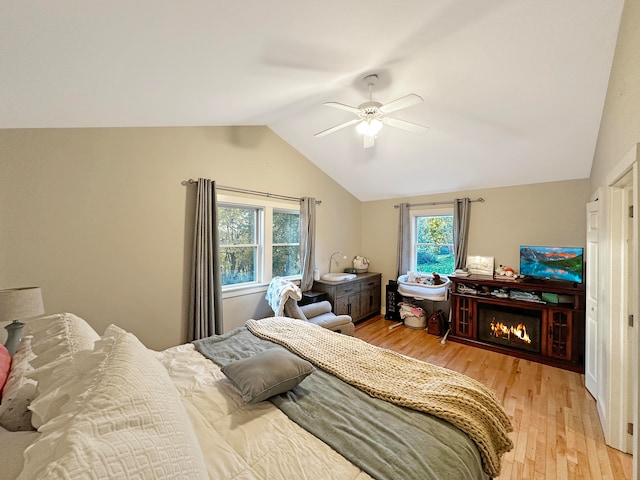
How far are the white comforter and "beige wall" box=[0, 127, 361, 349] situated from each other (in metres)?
1.53

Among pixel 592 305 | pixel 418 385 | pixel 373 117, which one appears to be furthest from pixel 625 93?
pixel 418 385

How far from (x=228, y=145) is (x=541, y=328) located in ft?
14.6

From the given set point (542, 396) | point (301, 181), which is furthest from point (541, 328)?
point (301, 181)

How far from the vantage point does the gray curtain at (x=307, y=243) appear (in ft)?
13.8

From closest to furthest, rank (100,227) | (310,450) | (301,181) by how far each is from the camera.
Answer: (310,450)
(100,227)
(301,181)

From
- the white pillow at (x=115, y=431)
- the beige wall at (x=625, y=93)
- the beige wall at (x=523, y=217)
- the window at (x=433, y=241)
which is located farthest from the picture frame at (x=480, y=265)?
the white pillow at (x=115, y=431)

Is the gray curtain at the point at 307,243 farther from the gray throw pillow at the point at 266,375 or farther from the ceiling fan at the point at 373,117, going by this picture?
the gray throw pillow at the point at 266,375

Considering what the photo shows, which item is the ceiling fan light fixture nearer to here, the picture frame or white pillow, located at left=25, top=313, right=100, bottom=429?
white pillow, located at left=25, top=313, right=100, bottom=429

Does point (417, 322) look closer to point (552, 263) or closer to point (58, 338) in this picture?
point (552, 263)

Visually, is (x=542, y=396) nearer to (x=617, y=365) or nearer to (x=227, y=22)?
(x=617, y=365)

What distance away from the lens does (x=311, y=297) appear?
3.92 metres

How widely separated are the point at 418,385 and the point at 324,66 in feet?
7.59

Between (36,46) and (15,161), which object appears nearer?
(36,46)

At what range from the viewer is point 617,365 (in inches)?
76.2
